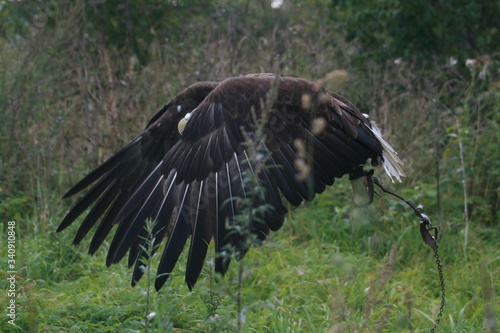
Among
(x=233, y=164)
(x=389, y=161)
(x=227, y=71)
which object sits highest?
(x=227, y=71)

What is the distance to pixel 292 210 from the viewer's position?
16.7ft

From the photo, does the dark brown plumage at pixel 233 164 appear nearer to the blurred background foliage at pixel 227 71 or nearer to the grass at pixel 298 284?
the grass at pixel 298 284

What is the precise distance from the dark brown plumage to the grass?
24 cm

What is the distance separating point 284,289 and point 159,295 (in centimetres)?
98

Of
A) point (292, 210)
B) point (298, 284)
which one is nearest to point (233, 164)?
point (298, 284)

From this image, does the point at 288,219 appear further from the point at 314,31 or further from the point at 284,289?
the point at 314,31

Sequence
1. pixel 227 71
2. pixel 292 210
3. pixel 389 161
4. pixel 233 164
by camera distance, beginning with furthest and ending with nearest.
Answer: pixel 227 71 → pixel 292 210 → pixel 389 161 → pixel 233 164

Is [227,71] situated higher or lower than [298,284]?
higher

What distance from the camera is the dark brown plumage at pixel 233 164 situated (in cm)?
292

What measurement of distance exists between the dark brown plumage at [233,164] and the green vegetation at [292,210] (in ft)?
0.98

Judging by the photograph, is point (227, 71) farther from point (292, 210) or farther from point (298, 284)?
point (298, 284)

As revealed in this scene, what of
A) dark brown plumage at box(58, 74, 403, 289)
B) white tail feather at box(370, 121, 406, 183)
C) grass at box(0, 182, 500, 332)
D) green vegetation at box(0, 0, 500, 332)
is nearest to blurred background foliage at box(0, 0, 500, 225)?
green vegetation at box(0, 0, 500, 332)

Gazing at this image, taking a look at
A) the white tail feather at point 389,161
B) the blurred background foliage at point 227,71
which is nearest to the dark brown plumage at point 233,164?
the white tail feather at point 389,161

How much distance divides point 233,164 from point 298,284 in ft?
3.55
